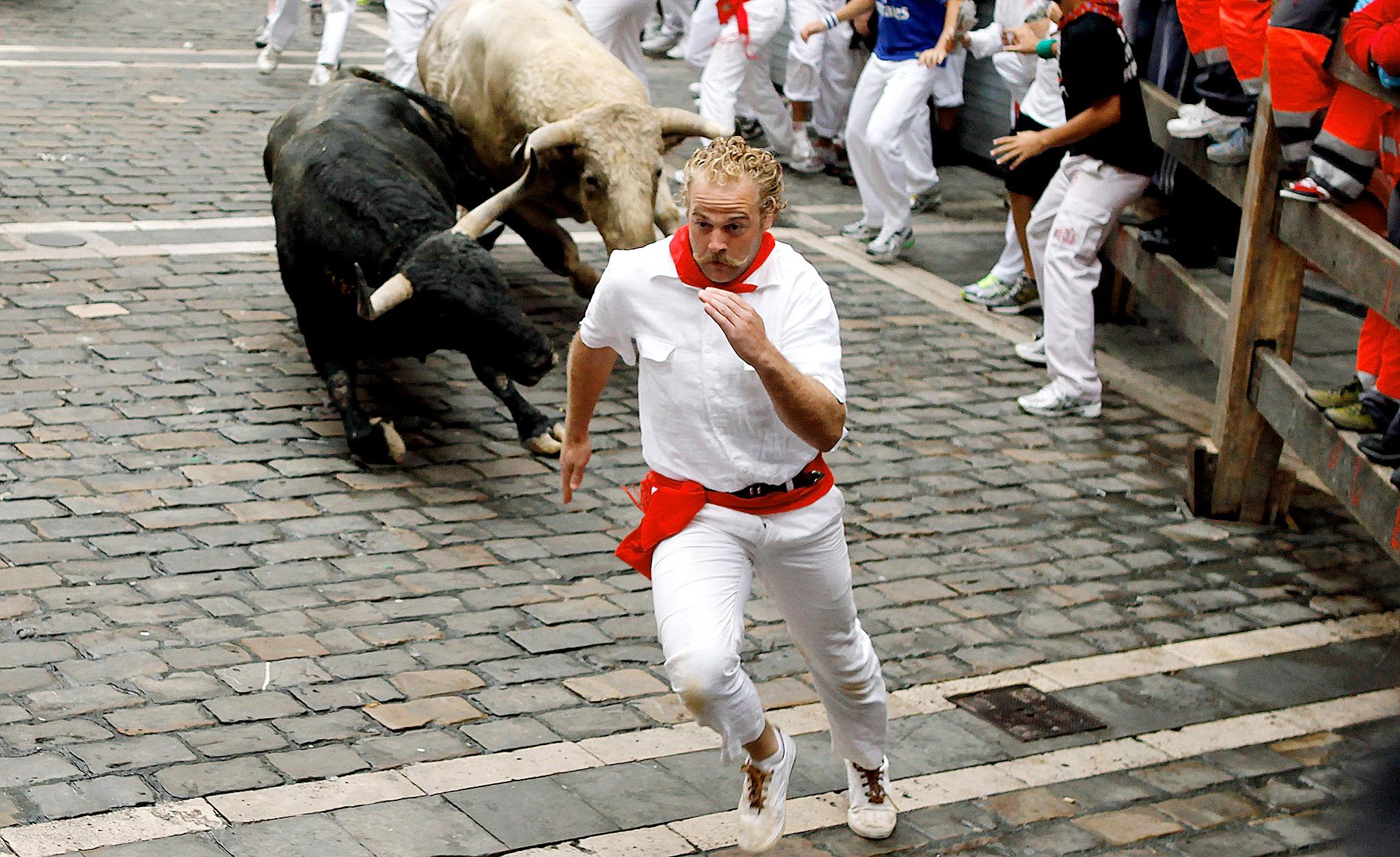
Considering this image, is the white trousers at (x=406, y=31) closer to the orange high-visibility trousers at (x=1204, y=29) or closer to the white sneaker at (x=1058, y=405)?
the white sneaker at (x=1058, y=405)

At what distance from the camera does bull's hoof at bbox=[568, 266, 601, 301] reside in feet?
31.9

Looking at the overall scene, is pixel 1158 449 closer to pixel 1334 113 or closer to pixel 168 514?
pixel 1334 113

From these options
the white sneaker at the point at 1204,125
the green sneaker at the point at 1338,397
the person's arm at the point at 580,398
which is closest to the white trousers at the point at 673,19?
the white sneaker at the point at 1204,125

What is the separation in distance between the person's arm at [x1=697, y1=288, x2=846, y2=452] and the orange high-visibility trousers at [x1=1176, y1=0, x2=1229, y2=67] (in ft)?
14.9

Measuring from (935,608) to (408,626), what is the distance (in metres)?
2.15

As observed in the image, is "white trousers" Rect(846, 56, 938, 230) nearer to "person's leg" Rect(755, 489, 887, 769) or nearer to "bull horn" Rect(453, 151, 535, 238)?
"bull horn" Rect(453, 151, 535, 238)

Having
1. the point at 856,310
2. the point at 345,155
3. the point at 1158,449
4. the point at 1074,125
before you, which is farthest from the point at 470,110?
the point at 1158,449

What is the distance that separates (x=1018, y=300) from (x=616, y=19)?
3.85 m

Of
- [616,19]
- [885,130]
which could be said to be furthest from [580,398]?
[616,19]

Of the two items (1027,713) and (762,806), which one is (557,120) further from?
(762,806)

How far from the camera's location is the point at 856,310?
1045cm

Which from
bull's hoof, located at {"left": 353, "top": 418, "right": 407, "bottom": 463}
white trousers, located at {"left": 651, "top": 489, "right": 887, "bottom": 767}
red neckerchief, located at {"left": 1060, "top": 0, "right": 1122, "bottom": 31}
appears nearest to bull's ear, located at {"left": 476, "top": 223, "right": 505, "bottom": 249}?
bull's hoof, located at {"left": 353, "top": 418, "right": 407, "bottom": 463}

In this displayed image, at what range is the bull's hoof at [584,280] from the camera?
973cm

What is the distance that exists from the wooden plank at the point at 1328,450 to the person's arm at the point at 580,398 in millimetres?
3256
